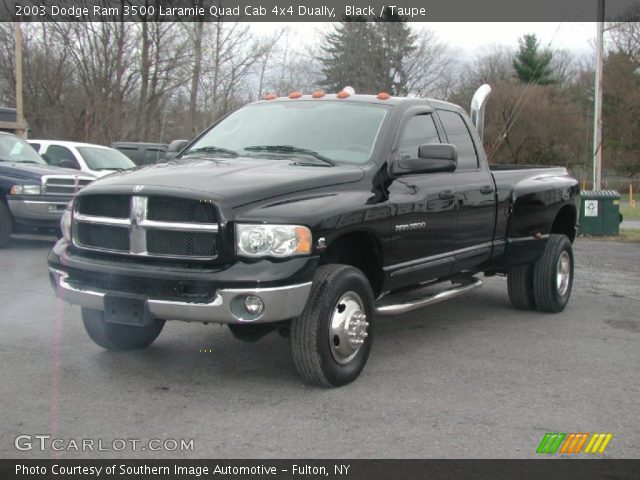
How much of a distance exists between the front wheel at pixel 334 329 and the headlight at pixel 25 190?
25.8 ft

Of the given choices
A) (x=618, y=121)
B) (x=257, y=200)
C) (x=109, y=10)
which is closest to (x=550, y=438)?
(x=257, y=200)

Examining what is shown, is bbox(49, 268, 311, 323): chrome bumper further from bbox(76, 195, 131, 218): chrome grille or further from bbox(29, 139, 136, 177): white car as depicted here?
→ bbox(29, 139, 136, 177): white car

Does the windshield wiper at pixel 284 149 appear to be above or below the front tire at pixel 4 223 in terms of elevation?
above

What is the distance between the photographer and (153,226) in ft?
14.9

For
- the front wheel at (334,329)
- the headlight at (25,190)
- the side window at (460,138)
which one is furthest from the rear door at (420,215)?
the headlight at (25,190)

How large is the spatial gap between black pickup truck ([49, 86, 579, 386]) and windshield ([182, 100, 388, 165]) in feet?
0.05

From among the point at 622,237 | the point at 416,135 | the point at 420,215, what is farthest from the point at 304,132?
the point at 622,237

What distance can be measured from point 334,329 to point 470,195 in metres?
2.24

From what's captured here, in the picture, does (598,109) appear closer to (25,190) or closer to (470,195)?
(25,190)

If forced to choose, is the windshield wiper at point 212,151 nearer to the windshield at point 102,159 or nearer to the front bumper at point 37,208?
the front bumper at point 37,208

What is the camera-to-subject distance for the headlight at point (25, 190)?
37.2 feet

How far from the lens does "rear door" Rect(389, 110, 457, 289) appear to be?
5.52 metres

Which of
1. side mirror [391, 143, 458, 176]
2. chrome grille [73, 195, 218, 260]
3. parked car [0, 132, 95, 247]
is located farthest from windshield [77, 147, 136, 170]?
side mirror [391, 143, 458, 176]
